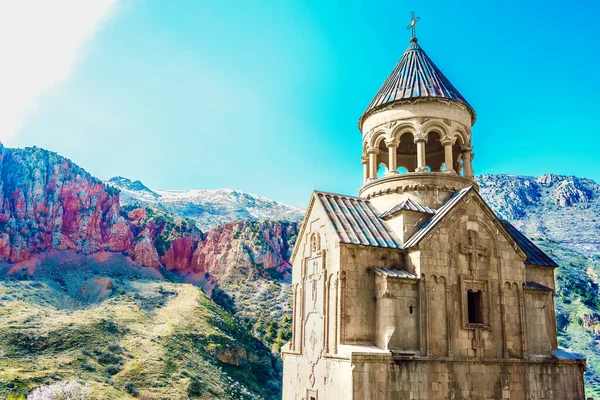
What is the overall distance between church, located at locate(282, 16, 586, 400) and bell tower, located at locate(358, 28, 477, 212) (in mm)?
37

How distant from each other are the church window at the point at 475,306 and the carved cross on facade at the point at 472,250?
1.93 ft

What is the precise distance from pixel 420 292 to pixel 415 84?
20.1 ft

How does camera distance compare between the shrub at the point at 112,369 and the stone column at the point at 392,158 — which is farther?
the shrub at the point at 112,369

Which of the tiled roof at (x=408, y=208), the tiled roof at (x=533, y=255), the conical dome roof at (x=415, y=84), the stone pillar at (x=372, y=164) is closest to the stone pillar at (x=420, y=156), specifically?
the tiled roof at (x=408, y=208)

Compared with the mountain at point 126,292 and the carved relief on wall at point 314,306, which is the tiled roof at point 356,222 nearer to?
the carved relief on wall at point 314,306

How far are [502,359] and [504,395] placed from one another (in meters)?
0.78

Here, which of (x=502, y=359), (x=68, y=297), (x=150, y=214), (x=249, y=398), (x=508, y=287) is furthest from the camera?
(x=150, y=214)

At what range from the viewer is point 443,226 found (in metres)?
11.9

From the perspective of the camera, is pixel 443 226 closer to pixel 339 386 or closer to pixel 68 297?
pixel 339 386

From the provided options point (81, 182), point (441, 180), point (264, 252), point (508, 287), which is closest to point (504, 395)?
point (508, 287)

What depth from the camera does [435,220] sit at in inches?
474

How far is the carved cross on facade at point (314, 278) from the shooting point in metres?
12.6

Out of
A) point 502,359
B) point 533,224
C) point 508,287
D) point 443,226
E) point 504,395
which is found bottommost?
point 504,395

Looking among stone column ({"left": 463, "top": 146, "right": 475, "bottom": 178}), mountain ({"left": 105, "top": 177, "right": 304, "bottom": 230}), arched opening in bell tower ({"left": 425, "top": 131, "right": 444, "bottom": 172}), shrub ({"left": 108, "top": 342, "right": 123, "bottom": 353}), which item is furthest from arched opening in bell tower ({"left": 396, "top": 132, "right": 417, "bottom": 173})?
mountain ({"left": 105, "top": 177, "right": 304, "bottom": 230})
